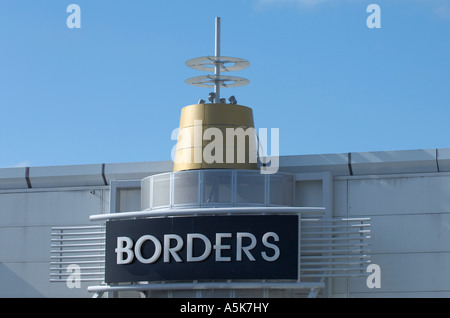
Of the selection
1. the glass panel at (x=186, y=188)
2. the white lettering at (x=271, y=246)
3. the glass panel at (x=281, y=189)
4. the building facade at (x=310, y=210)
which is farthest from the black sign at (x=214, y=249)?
the glass panel at (x=281, y=189)

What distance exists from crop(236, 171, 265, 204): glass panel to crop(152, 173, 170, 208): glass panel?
210cm

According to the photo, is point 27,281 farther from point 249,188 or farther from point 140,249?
point 249,188

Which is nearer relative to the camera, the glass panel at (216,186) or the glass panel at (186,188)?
the glass panel at (216,186)

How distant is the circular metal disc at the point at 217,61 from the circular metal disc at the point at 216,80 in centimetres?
28

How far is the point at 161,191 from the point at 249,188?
263 cm

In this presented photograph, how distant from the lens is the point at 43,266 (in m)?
37.2

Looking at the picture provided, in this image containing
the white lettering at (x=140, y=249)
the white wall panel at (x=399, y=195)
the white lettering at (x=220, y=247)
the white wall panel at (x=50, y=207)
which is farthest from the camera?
the white wall panel at (x=50, y=207)

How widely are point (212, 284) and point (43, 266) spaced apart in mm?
6690

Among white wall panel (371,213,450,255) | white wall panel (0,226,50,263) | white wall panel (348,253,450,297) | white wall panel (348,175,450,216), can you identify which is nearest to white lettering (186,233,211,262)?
white wall panel (348,253,450,297)

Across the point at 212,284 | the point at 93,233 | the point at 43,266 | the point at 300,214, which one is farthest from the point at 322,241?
the point at 43,266

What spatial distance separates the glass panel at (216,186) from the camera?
34188mm

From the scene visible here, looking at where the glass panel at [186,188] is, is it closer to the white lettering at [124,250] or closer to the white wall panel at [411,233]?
the white lettering at [124,250]

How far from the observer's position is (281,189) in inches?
1357
